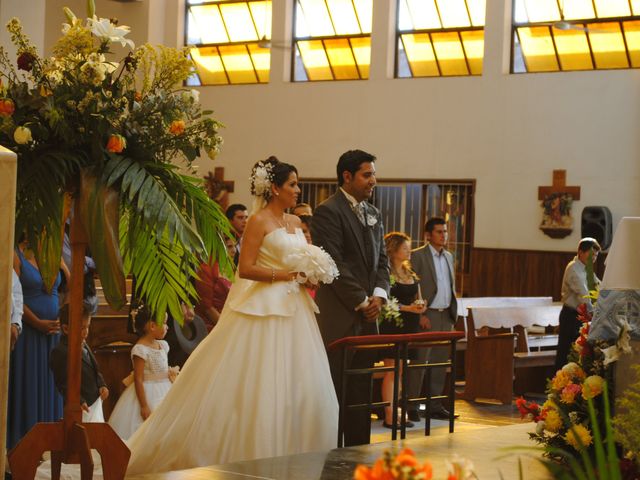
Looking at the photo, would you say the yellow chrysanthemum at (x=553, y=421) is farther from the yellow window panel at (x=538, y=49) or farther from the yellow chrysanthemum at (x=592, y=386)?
the yellow window panel at (x=538, y=49)

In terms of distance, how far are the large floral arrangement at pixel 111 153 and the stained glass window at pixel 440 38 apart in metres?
12.7

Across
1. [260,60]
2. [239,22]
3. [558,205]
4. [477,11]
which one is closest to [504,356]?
[558,205]

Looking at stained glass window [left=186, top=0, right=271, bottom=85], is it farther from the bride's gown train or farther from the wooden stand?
the wooden stand

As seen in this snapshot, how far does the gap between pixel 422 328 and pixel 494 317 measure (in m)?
2.32

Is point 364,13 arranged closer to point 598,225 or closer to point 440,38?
point 440,38

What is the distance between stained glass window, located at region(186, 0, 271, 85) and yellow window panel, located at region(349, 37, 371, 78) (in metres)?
1.44

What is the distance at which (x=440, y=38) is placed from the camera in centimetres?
1658

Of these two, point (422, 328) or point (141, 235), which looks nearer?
point (141, 235)

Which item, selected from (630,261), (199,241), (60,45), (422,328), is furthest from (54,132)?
(422,328)

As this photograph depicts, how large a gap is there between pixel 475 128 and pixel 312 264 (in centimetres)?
1097

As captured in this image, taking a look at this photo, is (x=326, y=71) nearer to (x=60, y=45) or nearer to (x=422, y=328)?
(x=422, y=328)

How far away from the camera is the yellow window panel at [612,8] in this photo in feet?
50.3

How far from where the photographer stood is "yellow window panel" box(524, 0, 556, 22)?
622 inches

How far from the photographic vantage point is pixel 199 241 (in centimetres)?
380
